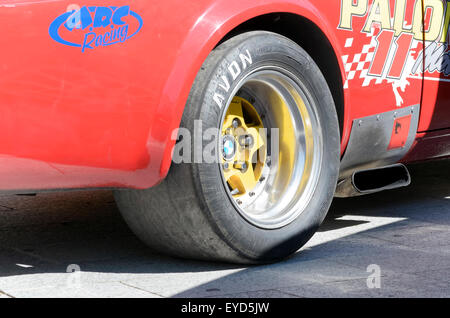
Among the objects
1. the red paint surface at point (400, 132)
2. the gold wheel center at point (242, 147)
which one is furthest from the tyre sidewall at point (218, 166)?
the red paint surface at point (400, 132)

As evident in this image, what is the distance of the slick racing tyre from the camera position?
3.42 m

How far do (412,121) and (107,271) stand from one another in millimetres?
1742

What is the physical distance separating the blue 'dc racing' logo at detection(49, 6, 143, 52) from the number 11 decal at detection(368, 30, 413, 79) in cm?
135

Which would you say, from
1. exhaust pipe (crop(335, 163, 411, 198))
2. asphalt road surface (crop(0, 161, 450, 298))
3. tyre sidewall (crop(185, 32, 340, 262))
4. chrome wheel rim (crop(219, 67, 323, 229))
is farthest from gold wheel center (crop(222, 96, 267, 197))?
exhaust pipe (crop(335, 163, 411, 198))

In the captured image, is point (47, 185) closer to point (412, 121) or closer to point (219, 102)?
point (219, 102)

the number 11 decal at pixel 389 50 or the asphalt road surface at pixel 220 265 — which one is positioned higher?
the number 11 decal at pixel 389 50

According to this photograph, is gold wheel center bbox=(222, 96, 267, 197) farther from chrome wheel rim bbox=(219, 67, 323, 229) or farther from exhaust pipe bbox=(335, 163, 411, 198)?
exhaust pipe bbox=(335, 163, 411, 198)

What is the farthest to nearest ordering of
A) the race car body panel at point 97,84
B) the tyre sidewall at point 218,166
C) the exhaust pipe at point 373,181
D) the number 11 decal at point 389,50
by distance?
1. the exhaust pipe at point 373,181
2. the number 11 decal at point 389,50
3. the tyre sidewall at point 218,166
4. the race car body panel at point 97,84

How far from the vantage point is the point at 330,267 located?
11.9 feet

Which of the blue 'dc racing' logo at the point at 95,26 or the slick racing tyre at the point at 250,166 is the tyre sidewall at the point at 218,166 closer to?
the slick racing tyre at the point at 250,166

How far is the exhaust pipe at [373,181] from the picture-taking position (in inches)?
169

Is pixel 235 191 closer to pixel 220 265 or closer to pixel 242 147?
pixel 242 147

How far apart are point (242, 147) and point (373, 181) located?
849 mm
